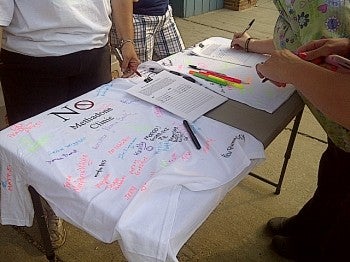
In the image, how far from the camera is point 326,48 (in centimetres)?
92

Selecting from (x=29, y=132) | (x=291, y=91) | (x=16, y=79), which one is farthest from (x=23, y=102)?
(x=291, y=91)

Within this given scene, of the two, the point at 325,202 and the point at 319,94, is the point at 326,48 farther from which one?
the point at 325,202

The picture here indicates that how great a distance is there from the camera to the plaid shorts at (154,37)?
2.13m

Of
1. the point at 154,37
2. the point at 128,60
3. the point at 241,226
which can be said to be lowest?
the point at 241,226

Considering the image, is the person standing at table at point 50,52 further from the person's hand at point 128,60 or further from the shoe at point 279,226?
the shoe at point 279,226

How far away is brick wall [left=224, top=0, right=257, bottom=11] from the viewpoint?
468 cm

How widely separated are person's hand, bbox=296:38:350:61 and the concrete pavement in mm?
967

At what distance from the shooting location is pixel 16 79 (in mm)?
1353

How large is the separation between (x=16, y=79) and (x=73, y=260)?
717 mm

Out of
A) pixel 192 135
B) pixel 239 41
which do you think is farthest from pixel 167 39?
pixel 192 135

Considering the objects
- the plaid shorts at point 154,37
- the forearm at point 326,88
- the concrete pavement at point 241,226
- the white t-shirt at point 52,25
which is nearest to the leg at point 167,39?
the plaid shorts at point 154,37

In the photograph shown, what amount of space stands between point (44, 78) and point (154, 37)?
104 cm

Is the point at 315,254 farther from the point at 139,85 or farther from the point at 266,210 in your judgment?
the point at 139,85

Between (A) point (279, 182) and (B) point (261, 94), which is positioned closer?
(B) point (261, 94)
